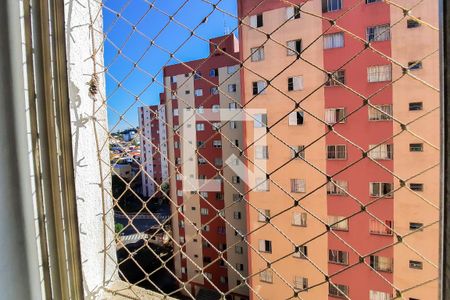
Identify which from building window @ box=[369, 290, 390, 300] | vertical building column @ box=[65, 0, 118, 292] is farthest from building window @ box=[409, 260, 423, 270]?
vertical building column @ box=[65, 0, 118, 292]

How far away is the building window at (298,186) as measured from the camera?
4812 mm

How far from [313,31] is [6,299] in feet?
14.7

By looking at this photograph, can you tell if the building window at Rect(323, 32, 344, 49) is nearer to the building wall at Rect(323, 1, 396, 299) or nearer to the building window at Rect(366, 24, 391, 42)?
the building wall at Rect(323, 1, 396, 299)

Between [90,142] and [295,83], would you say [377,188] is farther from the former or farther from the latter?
[90,142]

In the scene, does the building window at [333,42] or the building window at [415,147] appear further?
the building window at [333,42]

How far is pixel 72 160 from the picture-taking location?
1.61ft

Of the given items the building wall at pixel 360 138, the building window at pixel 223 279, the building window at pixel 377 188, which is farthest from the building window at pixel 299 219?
the building window at pixel 223 279

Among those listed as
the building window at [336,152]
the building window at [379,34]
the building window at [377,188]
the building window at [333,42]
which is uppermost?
the building window at [333,42]

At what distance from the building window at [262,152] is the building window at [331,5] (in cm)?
258

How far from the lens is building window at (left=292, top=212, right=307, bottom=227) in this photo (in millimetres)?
5078

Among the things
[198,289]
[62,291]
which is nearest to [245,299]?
[198,289]

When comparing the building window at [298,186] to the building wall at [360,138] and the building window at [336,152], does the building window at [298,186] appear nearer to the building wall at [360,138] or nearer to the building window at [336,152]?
the building wall at [360,138]

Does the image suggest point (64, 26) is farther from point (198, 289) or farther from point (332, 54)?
point (198, 289)

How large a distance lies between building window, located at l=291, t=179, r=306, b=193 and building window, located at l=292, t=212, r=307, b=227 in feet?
1.94
